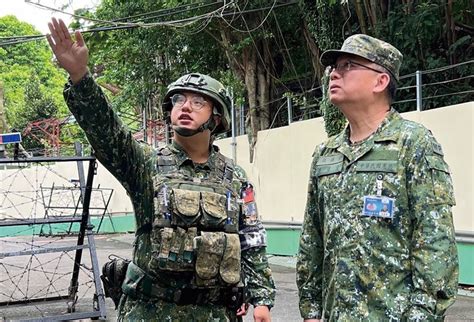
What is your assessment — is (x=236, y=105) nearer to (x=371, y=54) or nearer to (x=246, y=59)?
(x=246, y=59)

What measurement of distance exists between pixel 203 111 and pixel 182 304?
82 centimetres

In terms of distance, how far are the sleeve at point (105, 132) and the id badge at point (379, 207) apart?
96 cm

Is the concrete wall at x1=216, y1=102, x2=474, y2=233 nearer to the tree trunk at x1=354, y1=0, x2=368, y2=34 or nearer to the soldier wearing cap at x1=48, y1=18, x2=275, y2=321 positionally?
the tree trunk at x1=354, y1=0, x2=368, y2=34

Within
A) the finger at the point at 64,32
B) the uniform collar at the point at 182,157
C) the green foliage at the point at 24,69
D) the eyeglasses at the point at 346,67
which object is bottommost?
the uniform collar at the point at 182,157

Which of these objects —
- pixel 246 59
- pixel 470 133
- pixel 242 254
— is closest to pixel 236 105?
pixel 246 59

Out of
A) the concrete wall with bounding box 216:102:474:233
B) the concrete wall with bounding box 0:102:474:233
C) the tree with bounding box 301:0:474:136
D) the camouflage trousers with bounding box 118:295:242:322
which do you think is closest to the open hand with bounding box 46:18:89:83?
the camouflage trousers with bounding box 118:295:242:322

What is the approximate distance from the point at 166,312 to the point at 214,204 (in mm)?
483

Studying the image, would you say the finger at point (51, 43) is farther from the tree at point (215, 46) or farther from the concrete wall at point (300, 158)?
the tree at point (215, 46)

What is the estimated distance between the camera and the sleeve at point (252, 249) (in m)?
→ 2.99

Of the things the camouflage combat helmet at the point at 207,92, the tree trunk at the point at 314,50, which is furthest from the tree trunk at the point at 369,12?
the camouflage combat helmet at the point at 207,92

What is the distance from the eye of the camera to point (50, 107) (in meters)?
30.8

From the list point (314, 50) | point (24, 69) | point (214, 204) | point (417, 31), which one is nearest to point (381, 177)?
point (214, 204)

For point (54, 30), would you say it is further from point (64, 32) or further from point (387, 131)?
point (387, 131)

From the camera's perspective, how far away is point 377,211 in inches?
93.4
